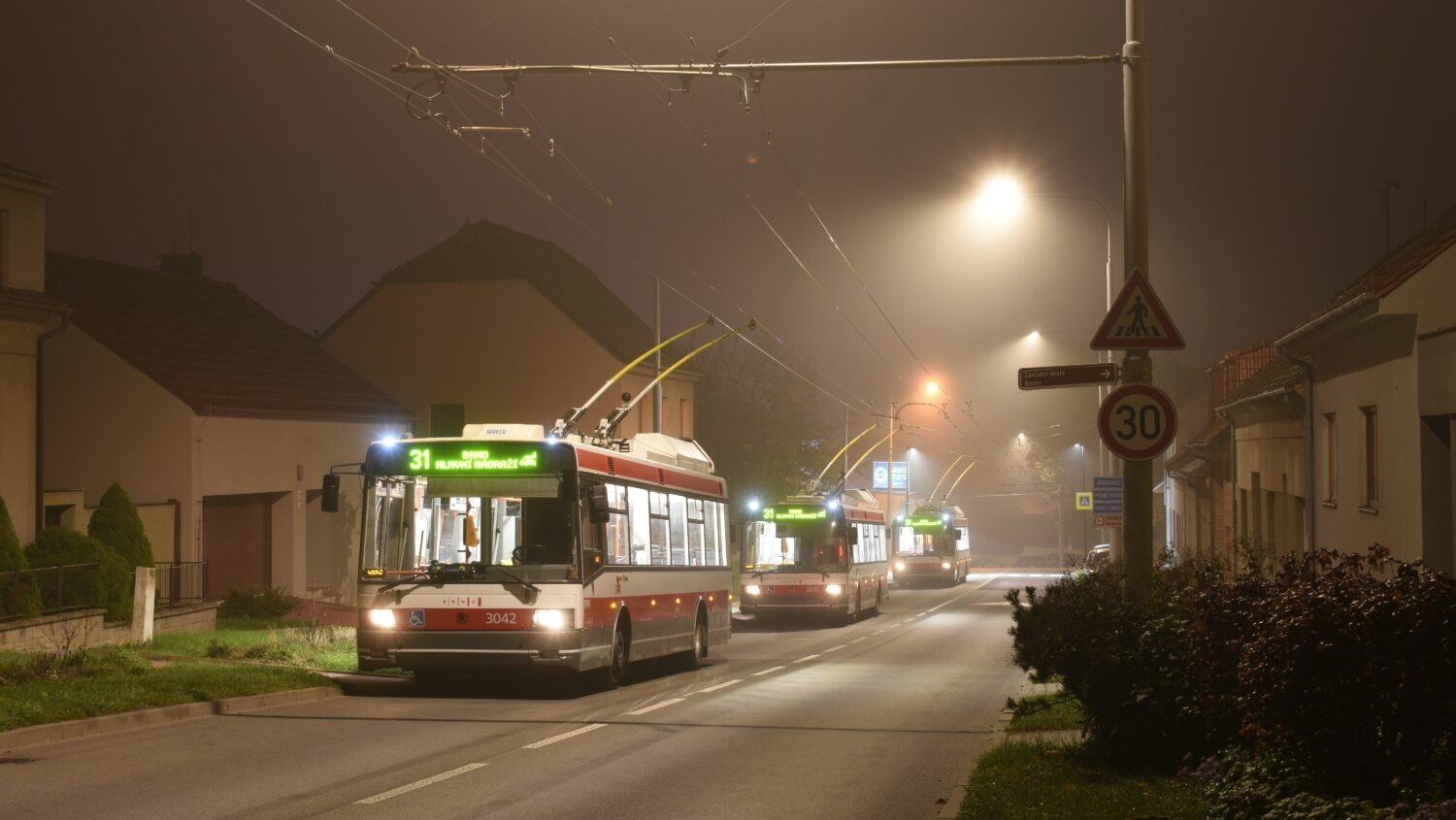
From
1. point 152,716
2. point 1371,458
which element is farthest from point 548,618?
point 1371,458

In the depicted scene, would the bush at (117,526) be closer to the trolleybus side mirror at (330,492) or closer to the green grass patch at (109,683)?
the green grass patch at (109,683)

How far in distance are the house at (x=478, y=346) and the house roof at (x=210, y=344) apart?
1224cm

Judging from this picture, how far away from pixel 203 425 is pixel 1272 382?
20.2 metres

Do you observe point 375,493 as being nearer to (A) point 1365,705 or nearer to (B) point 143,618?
(B) point 143,618

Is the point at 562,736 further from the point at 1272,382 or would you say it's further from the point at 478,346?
the point at 478,346

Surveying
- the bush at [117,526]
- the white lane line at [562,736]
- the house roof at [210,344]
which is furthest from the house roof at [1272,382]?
the house roof at [210,344]

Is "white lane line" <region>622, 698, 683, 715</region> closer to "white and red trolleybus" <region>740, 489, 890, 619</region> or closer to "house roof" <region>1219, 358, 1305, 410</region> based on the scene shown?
"house roof" <region>1219, 358, 1305, 410</region>

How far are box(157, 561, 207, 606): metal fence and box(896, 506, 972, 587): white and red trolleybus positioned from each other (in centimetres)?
3931

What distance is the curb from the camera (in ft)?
40.4

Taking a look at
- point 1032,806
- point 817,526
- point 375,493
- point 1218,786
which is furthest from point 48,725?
point 817,526

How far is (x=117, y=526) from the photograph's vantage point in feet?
85.2

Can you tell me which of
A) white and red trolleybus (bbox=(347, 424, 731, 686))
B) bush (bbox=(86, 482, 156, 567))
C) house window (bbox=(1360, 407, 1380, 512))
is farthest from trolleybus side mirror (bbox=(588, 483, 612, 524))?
bush (bbox=(86, 482, 156, 567))

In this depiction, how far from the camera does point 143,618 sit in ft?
73.7

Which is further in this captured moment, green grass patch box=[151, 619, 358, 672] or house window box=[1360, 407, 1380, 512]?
green grass patch box=[151, 619, 358, 672]
